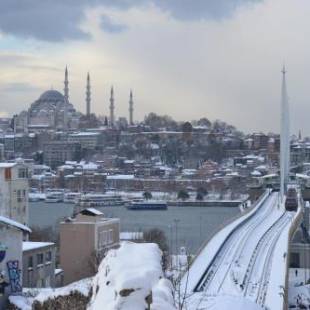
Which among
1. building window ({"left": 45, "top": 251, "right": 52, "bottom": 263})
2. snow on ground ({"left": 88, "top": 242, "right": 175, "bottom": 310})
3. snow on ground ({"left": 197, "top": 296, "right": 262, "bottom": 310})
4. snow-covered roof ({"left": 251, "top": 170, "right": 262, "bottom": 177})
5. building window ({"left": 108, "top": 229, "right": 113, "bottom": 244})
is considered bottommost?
snow-covered roof ({"left": 251, "top": 170, "right": 262, "bottom": 177})

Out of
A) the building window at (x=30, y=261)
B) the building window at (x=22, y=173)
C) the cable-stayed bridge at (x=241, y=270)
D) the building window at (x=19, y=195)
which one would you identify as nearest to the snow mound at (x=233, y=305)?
the cable-stayed bridge at (x=241, y=270)

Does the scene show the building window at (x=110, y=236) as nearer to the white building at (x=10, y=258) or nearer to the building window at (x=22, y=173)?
the building window at (x=22, y=173)

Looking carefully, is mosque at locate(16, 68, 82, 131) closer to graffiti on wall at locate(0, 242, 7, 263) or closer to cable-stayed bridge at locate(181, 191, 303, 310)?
cable-stayed bridge at locate(181, 191, 303, 310)

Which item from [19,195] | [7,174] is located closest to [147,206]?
[19,195]

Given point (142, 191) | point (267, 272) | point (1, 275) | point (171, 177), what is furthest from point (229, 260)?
point (171, 177)

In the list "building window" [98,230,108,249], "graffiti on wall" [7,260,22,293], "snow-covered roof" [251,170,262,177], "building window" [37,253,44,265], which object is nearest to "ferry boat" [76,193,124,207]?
Result: "snow-covered roof" [251,170,262,177]
